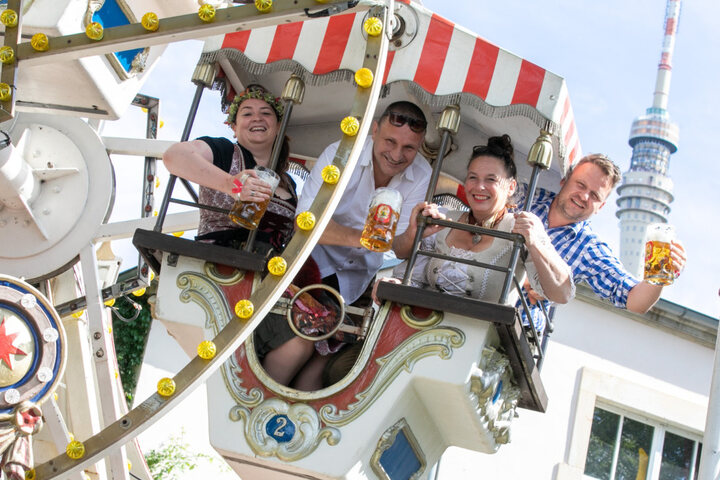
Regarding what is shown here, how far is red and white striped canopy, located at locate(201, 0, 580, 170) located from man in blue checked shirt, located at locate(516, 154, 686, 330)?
7.3 inches

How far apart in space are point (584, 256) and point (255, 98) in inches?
77.8

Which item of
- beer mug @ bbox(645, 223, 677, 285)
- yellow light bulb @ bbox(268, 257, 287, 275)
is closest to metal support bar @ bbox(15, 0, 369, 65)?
yellow light bulb @ bbox(268, 257, 287, 275)

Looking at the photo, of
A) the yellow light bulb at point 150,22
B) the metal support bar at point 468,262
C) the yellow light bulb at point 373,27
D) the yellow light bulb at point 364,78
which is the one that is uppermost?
the yellow light bulb at point 373,27

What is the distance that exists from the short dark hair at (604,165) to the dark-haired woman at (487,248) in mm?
502

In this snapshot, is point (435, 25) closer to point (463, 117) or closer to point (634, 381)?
point (463, 117)

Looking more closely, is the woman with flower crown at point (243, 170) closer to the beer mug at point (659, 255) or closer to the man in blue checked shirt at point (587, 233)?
the man in blue checked shirt at point (587, 233)

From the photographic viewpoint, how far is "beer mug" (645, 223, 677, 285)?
15.4 ft

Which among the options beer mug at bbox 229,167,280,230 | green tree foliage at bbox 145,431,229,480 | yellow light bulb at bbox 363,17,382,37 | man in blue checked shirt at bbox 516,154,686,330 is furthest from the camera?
green tree foliage at bbox 145,431,229,480

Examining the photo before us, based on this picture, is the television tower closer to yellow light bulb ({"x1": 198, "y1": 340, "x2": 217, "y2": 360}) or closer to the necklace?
the necklace

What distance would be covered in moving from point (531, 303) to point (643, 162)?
346 ft

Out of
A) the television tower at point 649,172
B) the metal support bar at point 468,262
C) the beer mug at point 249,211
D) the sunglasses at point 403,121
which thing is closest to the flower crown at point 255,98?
the sunglasses at point 403,121

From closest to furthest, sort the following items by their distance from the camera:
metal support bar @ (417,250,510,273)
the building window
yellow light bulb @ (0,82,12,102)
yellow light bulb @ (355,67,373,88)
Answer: yellow light bulb @ (0,82,12,102), yellow light bulb @ (355,67,373,88), metal support bar @ (417,250,510,273), the building window

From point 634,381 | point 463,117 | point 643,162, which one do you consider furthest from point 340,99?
point 643,162

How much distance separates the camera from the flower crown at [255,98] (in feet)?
18.0
